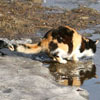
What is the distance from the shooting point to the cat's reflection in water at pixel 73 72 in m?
7.94

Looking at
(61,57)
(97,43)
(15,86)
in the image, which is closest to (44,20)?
(97,43)

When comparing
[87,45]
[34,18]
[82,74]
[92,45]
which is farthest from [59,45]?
[34,18]

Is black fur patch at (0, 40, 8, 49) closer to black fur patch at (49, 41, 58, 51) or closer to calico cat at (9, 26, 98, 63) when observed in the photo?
calico cat at (9, 26, 98, 63)

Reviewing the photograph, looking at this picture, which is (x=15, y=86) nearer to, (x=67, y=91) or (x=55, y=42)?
(x=67, y=91)

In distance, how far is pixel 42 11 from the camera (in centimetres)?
1369

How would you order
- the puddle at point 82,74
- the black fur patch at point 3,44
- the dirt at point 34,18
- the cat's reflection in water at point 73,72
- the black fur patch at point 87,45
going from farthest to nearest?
the dirt at point 34,18 < the black fur patch at point 3,44 < the black fur patch at point 87,45 < the cat's reflection in water at point 73,72 < the puddle at point 82,74

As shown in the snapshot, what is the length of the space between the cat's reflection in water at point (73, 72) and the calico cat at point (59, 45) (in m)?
0.21

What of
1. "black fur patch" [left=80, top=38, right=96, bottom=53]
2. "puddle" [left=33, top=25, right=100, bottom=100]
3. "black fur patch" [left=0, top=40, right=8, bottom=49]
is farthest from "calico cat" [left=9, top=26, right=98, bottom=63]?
"black fur patch" [left=0, top=40, right=8, bottom=49]

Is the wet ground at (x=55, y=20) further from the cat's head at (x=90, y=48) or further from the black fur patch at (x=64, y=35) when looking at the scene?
the black fur patch at (x=64, y=35)

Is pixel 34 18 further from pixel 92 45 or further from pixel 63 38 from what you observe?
pixel 63 38

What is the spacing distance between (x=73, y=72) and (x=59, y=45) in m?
0.68

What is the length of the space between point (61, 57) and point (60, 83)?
1.33 meters

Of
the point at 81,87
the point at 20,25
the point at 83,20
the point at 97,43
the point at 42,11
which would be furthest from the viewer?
the point at 42,11

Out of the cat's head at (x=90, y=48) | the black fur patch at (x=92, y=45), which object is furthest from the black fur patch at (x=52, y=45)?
the black fur patch at (x=92, y=45)
